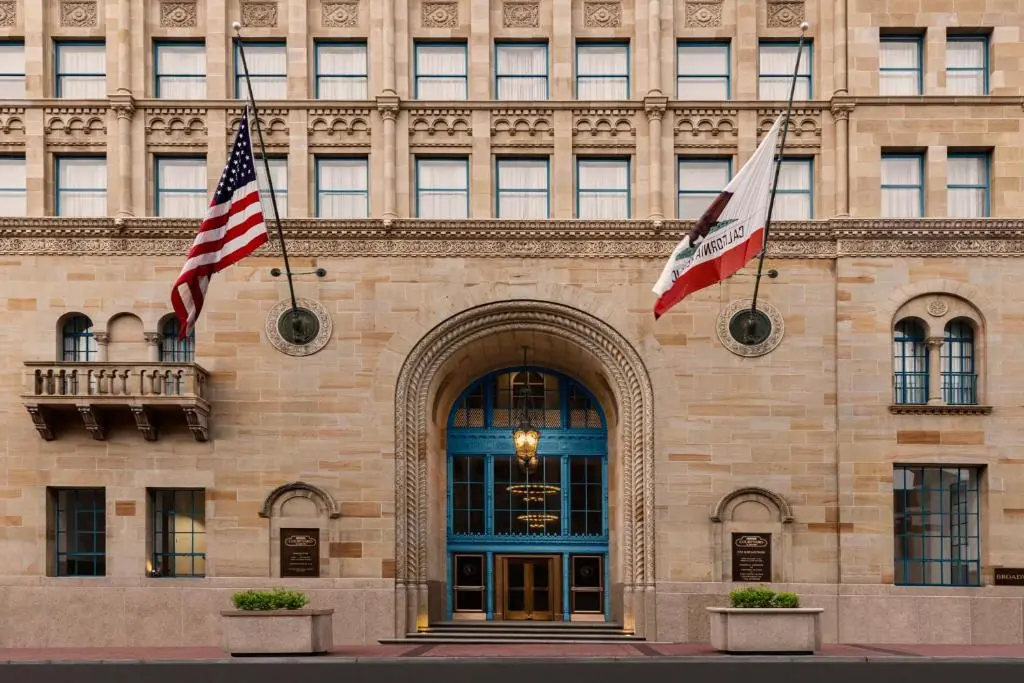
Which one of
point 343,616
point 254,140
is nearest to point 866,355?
point 343,616

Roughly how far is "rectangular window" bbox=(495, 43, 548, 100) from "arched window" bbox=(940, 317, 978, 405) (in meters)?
12.1

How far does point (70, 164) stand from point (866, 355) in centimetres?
2083

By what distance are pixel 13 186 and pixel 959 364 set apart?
24.6 meters

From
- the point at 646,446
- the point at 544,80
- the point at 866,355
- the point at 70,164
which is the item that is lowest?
the point at 646,446

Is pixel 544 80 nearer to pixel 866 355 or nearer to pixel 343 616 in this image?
pixel 866 355

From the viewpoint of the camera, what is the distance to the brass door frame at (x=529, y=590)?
2975 centimetres

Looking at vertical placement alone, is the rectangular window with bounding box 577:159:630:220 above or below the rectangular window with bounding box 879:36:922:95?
below

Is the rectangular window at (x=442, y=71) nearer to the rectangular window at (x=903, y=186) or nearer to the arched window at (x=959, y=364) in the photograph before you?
the rectangular window at (x=903, y=186)

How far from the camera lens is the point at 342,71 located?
28.7 m

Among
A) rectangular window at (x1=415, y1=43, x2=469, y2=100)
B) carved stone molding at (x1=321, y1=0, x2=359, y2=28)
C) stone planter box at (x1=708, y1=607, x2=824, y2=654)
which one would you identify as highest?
carved stone molding at (x1=321, y1=0, x2=359, y2=28)

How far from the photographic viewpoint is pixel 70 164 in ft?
92.9

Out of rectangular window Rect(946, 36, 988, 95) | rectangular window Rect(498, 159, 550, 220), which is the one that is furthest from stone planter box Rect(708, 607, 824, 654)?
rectangular window Rect(946, 36, 988, 95)

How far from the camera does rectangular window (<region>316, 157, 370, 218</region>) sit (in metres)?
28.3

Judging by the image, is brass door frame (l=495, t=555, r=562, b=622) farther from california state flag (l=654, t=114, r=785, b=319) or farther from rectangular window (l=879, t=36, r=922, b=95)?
rectangular window (l=879, t=36, r=922, b=95)
